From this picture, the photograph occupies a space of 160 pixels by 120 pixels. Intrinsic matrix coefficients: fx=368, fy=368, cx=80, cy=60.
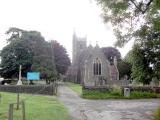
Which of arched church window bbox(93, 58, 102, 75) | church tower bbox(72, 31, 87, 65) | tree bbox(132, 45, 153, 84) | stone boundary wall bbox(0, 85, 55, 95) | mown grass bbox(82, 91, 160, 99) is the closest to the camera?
Result: tree bbox(132, 45, 153, 84)

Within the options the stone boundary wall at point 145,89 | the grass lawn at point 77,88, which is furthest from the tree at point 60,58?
the stone boundary wall at point 145,89

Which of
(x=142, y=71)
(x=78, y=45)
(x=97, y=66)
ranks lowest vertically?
(x=142, y=71)

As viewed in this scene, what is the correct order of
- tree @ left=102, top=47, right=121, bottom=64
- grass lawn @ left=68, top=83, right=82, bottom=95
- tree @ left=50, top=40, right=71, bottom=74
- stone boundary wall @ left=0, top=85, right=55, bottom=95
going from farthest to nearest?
tree @ left=102, top=47, right=121, bottom=64
tree @ left=50, top=40, right=71, bottom=74
grass lawn @ left=68, top=83, right=82, bottom=95
stone boundary wall @ left=0, top=85, right=55, bottom=95

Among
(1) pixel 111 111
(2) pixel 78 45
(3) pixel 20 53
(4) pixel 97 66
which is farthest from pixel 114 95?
(2) pixel 78 45

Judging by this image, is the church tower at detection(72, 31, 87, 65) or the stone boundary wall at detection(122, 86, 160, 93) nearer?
the stone boundary wall at detection(122, 86, 160, 93)

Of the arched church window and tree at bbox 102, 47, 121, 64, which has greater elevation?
tree at bbox 102, 47, 121, 64

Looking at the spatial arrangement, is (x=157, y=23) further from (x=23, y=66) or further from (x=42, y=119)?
(x=23, y=66)

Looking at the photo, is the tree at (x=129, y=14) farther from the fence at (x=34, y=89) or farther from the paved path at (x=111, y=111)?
the fence at (x=34, y=89)

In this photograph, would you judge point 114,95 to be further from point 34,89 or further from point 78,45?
point 78,45

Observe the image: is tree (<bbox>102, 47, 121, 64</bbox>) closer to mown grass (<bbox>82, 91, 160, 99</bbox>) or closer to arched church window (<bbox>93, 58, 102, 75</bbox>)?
arched church window (<bbox>93, 58, 102, 75</bbox>)

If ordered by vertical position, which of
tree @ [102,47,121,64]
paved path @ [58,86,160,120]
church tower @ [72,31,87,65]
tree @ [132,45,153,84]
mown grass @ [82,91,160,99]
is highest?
church tower @ [72,31,87,65]

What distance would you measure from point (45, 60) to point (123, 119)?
146 feet

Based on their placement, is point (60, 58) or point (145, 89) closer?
point (145, 89)

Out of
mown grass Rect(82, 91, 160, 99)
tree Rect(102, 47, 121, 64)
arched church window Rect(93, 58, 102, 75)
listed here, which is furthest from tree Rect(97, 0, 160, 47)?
tree Rect(102, 47, 121, 64)
